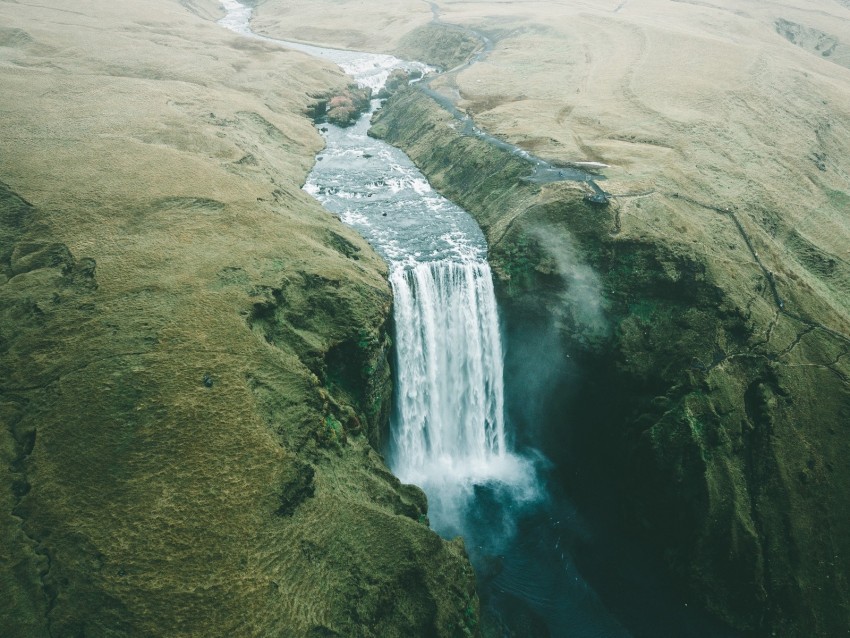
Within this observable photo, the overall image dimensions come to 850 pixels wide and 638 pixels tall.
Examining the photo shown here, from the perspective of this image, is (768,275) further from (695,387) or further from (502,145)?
(502,145)

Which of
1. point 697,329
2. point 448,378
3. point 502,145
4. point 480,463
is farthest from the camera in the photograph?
point 502,145

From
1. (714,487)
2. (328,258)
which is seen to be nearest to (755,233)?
(714,487)

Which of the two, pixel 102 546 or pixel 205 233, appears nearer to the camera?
pixel 102 546

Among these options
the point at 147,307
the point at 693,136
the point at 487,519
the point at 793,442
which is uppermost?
the point at 693,136

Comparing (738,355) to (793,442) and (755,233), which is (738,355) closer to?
(793,442)

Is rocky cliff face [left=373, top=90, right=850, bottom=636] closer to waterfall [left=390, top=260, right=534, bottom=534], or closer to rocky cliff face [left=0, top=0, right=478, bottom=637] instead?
waterfall [left=390, top=260, right=534, bottom=534]

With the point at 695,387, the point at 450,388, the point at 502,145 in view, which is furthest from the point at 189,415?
the point at 502,145

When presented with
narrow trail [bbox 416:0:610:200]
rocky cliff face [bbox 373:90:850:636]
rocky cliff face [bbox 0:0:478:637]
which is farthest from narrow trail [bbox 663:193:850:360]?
rocky cliff face [bbox 0:0:478:637]
